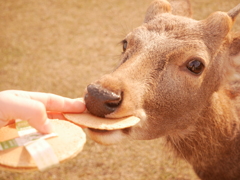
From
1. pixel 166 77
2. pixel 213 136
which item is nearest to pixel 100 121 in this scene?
pixel 166 77

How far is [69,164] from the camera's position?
226 inches

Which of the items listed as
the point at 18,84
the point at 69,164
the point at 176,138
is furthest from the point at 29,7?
the point at 176,138

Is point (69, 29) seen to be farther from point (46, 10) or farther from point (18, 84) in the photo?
point (18, 84)

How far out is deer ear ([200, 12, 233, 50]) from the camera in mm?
3598

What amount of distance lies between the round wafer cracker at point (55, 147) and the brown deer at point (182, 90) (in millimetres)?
351

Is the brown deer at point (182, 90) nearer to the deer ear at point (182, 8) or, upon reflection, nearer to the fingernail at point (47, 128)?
the fingernail at point (47, 128)

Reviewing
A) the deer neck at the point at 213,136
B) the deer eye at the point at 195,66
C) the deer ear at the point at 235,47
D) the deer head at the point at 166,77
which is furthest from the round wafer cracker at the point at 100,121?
the deer ear at the point at 235,47

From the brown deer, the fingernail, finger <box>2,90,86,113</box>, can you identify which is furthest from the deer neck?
the fingernail

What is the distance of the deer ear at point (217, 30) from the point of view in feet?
11.8

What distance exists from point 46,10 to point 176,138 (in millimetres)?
9937

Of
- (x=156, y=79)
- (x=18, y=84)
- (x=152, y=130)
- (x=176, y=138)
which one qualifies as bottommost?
(x=18, y=84)

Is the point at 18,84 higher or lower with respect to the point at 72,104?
lower

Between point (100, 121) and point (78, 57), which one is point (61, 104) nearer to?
point (100, 121)

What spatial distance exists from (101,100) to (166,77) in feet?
3.38
